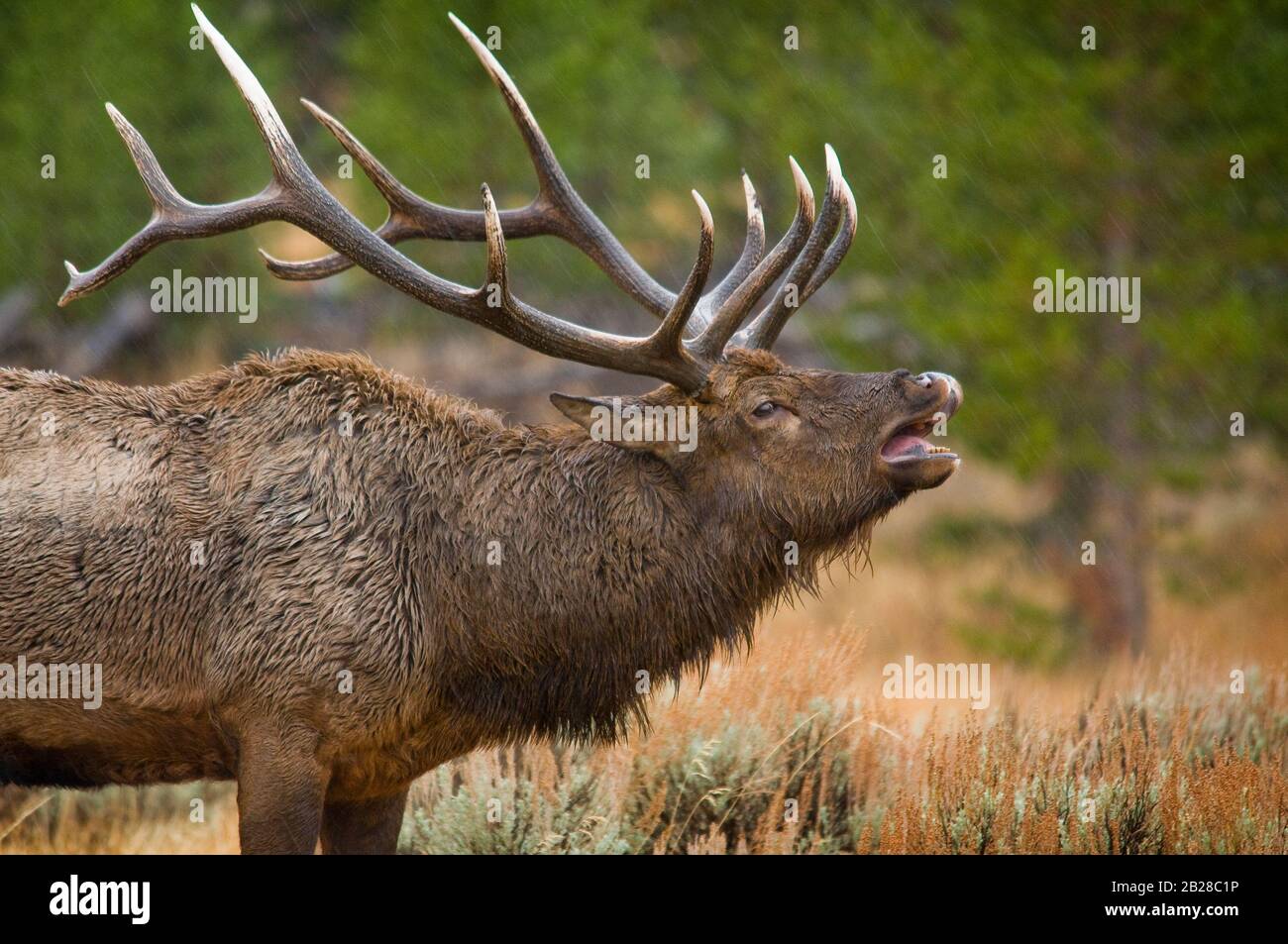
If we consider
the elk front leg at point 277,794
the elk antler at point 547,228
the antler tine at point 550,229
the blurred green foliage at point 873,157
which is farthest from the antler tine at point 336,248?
the blurred green foliage at point 873,157

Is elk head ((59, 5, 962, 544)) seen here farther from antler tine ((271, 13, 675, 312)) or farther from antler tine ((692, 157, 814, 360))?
antler tine ((271, 13, 675, 312))

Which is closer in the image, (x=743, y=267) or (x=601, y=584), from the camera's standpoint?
(x=601, y=584)

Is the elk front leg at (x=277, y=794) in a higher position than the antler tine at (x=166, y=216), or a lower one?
lower

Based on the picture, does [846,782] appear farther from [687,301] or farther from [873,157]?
[873,157]

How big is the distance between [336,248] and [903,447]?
2.11 meters

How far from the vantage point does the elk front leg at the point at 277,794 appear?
4305 mm

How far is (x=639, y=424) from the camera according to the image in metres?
4.89

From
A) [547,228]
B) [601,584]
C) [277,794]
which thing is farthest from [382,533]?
[547,228]

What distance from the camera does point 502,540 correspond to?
4.76 meters

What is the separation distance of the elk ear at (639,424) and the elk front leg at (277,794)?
1397 millimetres

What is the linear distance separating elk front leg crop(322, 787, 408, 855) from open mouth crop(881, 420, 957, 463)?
2.01 metres

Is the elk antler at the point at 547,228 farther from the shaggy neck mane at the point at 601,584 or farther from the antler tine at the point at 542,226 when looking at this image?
the shaggy neck mane at the point at 601,584

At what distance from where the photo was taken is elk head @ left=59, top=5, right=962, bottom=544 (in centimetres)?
476

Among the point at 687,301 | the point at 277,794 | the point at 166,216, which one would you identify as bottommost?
the point at 277,794
